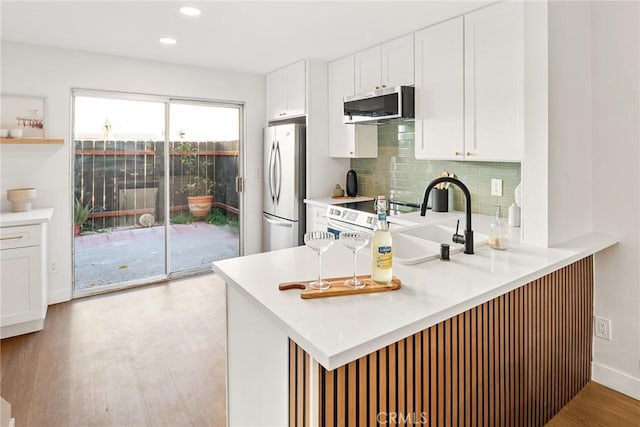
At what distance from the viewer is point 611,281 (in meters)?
2.26

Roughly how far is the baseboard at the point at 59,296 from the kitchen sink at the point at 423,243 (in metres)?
3.43

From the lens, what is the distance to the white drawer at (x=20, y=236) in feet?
9.73

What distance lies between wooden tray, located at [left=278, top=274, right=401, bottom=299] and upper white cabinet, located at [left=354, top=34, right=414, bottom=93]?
7.60 feet

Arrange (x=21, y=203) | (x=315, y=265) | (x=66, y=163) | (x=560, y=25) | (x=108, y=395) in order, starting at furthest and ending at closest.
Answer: (x=66, y=163)
(x=21, y=203)
(x=108, y=395)
(x=560, y=25)
(x=315, y=265)

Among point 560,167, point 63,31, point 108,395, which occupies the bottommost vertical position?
point 108,395

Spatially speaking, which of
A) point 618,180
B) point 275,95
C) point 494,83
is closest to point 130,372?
point 494,83

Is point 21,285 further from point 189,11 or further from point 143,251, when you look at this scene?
point 189,11

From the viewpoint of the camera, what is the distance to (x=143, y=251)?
4.39 metres

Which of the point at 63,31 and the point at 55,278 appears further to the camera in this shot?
the point at 55,278

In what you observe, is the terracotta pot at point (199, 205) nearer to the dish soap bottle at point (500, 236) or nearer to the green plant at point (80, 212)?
the green plant at point (80, 212)

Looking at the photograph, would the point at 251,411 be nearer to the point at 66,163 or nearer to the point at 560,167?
the point at 560,167

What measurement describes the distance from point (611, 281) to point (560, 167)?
0.81 meters

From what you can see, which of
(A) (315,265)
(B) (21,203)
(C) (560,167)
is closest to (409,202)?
(C) (560,167)

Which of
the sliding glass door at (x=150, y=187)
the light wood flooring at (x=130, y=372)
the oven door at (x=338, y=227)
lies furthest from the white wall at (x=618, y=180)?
the sliding glass door at (x=150, y=187)
